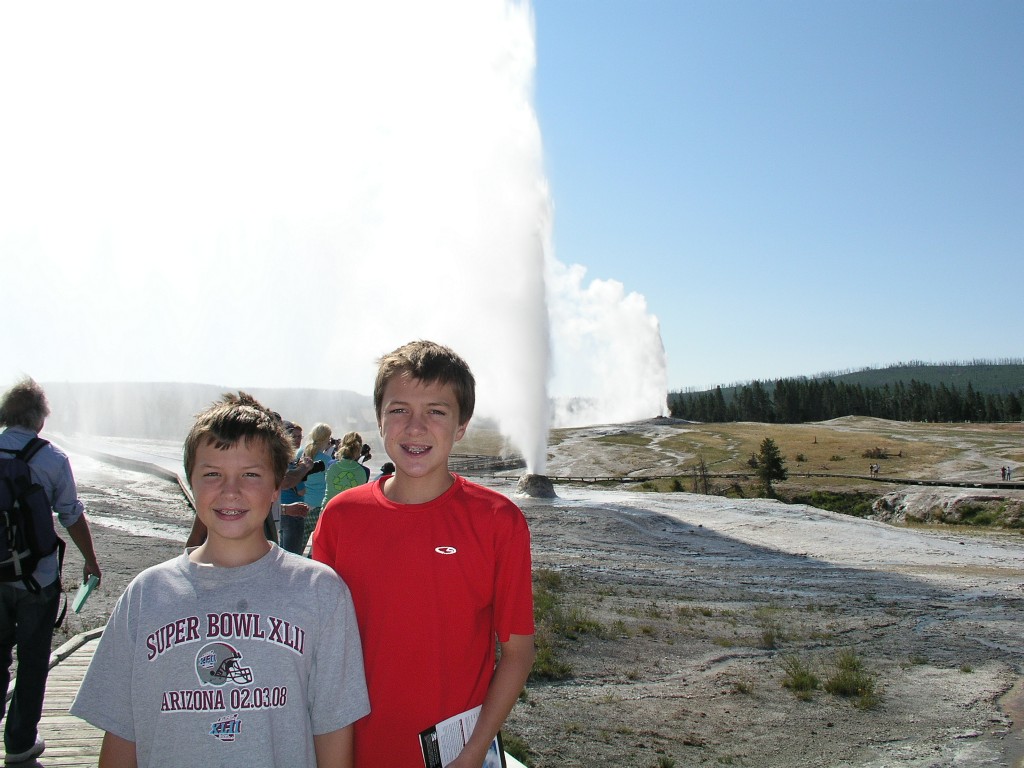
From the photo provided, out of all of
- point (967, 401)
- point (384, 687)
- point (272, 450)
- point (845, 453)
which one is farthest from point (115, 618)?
point (967, 401)

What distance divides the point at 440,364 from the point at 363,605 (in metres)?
0.83

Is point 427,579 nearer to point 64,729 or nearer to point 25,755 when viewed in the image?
point 25,755

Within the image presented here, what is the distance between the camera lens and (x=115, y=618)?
207 centimetres

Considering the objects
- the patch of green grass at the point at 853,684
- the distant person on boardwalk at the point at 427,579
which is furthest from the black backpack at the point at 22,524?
the patch of green grass at the point at 853,684

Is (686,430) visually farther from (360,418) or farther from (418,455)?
(418,455)

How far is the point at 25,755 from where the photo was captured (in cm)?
374

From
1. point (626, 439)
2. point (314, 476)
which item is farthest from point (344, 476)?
point (626, 439)

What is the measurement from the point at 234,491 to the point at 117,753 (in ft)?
2.64

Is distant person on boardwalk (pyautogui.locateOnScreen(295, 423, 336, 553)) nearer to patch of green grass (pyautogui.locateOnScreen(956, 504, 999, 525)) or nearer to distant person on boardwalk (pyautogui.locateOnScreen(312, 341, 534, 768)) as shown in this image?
distant person on boardwalk (pyautogui.locateOnScreen(312, 341, 534, 768))

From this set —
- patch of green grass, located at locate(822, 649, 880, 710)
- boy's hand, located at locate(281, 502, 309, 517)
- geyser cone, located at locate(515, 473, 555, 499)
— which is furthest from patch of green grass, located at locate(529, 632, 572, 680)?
geyser cone, located at locate(515, 473, 555, 499)

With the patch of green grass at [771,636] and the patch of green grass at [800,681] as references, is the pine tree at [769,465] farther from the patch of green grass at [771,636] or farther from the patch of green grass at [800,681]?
the patch of green grass at [800,681]

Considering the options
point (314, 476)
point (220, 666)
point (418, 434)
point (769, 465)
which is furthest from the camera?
point (769, 465)

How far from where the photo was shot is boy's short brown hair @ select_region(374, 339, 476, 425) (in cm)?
245

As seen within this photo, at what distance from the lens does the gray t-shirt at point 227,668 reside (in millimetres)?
1989
